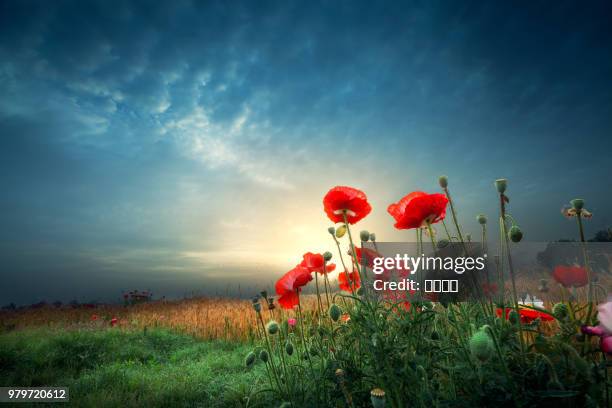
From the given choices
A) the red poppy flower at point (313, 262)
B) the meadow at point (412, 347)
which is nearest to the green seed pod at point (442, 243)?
the meadow at point (412, 347)

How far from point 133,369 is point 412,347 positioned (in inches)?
190

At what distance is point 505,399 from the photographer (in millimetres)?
1195

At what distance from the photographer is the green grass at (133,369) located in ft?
11.8

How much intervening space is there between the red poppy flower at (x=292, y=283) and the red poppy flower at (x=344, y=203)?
17.1 inches

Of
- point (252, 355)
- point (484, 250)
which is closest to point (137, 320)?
point (252, 355)

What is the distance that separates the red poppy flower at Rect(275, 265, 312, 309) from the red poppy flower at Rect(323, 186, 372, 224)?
43 centimetres

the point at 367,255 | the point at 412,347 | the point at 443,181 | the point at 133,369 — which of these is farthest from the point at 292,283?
the point at 133,369

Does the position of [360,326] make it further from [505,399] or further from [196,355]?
[196,355]

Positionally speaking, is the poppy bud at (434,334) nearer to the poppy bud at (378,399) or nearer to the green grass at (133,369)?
the poppy bud at (378,399)

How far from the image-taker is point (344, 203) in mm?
2025

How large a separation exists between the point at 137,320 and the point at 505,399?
1011 cm

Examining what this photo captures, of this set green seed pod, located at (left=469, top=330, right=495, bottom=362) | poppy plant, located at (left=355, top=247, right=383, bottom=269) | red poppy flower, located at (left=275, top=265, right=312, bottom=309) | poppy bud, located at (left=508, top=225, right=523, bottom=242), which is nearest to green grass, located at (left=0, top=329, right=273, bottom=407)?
red poppy flower, located at (left=275, top=265, right=312, bottom=309)

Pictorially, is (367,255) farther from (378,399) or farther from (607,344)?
(607,344)

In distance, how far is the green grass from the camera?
141 inches
